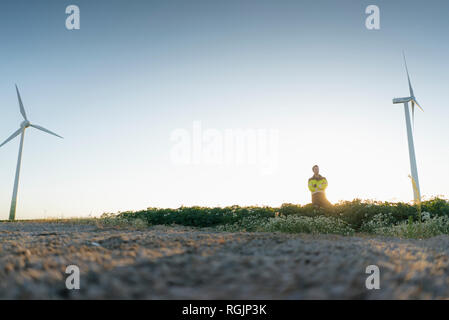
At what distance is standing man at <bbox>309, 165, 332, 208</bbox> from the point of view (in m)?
12.6

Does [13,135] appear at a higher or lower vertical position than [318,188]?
higher

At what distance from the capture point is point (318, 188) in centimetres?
1273

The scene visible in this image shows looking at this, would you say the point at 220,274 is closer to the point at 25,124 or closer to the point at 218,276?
the point at 218,276

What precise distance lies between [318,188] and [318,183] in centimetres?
26

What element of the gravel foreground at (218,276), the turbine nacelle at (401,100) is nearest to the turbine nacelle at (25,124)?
the gravel foreground at (218,276)

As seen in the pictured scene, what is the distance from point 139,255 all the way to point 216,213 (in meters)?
11.2

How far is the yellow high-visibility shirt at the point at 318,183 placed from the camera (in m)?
12.6
